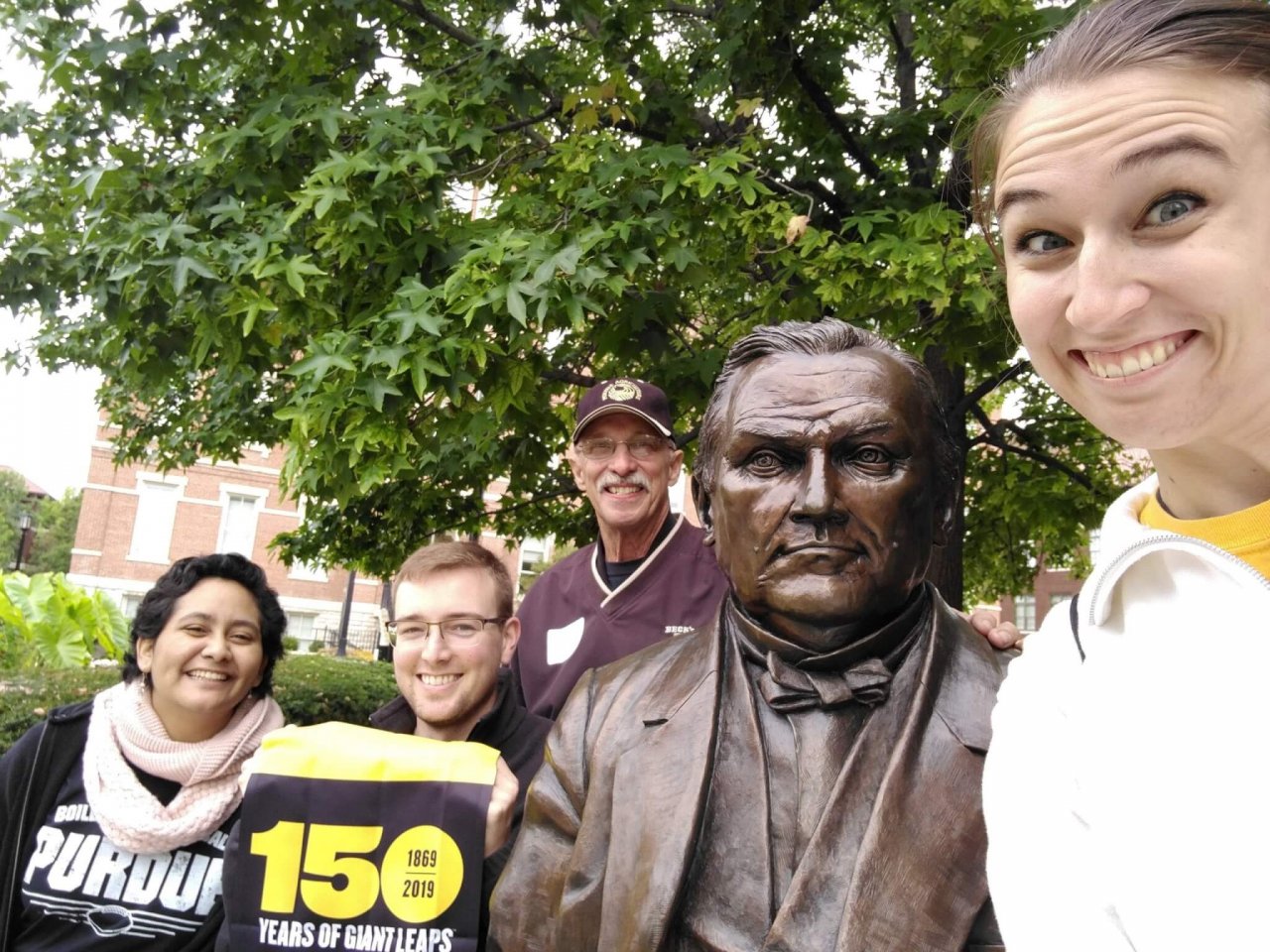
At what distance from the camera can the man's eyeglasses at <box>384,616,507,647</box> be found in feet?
8.14

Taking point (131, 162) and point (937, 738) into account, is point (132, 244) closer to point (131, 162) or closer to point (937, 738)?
point (131, 162)

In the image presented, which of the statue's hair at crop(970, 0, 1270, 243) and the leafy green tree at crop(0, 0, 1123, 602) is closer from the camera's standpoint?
the statue's hair at crop(970, 0, 1270, 243)

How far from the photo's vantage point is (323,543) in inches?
322

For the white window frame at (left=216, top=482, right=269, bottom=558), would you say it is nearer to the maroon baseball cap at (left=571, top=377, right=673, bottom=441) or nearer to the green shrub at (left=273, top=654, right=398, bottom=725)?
the green shrub at (left=273, top=654, right=398, bottom=725)

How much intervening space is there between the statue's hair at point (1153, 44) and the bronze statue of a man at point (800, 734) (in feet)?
1.99

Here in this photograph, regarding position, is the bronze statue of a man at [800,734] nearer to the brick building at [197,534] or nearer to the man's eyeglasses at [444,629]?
the man's eyeglasses at [444,629]

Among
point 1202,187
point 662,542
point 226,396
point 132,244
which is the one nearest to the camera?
point 1202,187

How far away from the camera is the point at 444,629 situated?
2490 millimetres

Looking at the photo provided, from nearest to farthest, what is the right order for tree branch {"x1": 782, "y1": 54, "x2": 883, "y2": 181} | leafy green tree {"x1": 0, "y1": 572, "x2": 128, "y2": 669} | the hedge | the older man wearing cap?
the older man wearing cap < the hedge < tree branch {"x1": 782, "y1": 54, "x2": 883, "y2": 181} < leafy green tree {"x1": 0, "y1": 572, "x2": 128, "y2": 669}

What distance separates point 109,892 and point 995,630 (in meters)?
2.15

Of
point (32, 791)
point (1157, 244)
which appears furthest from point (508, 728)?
point (1157, 244)

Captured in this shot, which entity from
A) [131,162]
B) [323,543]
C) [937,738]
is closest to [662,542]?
[937,738]

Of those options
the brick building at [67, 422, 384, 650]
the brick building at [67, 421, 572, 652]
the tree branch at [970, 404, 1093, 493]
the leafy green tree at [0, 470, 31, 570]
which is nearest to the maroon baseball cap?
the tree branch at [970, 404, 1093, 493]

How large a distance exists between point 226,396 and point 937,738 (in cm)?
624
